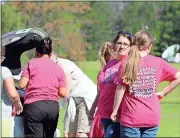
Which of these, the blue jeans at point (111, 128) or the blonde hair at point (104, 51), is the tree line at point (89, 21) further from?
the blue jeans at point (111, 128)

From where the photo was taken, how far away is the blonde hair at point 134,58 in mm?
5051

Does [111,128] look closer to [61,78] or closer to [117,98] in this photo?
[117,98]

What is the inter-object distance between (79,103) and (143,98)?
2880 millimetres

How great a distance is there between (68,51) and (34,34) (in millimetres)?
28475

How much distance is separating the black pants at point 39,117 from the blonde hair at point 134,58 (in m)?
1.50

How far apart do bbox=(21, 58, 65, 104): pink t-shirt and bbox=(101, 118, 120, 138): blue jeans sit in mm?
914

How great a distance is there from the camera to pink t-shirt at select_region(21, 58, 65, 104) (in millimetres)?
6285

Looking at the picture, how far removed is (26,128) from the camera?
6453 millimetres

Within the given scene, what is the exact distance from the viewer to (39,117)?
20.8 feet

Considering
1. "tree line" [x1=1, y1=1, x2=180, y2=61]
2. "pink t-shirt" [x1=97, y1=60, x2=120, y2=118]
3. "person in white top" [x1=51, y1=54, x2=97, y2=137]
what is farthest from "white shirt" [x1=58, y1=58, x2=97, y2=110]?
"tree line" [x1=1, y1=1, x2=180, y2=61]

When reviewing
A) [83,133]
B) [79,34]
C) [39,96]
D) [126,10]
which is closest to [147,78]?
[39,96]

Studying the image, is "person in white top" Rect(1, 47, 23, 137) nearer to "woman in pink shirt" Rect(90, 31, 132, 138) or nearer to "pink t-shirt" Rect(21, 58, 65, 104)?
"pink t-shirt" Rect(21, 58, 65, 104)

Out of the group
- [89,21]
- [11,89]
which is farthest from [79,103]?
[89,21]

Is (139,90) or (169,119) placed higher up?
(139,90)
